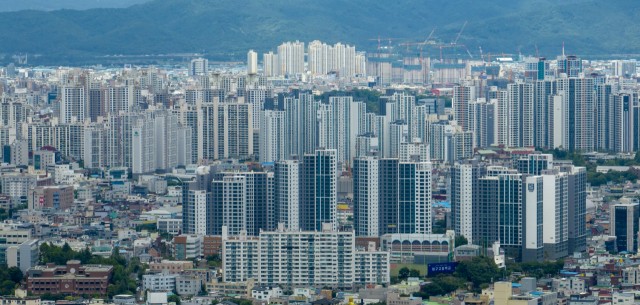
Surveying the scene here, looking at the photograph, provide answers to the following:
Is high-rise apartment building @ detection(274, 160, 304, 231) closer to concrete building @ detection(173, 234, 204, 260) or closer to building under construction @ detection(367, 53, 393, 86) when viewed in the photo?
concrete building @ detection(173, 234, 204, 260)

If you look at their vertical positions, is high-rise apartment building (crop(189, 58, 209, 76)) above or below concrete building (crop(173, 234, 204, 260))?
above

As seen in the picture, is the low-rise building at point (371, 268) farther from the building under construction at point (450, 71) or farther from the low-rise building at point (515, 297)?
the building under construction at point (450, 71)

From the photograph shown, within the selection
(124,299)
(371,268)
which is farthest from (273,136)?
(124,299)

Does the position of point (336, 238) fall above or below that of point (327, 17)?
below

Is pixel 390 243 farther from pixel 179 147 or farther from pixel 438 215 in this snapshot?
pixel 179 147

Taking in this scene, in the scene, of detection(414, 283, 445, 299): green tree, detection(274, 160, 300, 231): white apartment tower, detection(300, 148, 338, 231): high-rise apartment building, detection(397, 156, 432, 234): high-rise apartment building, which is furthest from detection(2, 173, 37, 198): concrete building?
detection(414, 283, 445, 299): green tree

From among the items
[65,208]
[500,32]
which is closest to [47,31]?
[500,32]

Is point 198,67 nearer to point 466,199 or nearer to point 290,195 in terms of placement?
point 290,195
